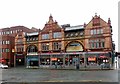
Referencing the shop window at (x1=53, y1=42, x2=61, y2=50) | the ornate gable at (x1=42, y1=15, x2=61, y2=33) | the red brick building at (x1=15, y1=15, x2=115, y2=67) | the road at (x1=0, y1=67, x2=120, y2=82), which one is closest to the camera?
the road at (x1=0, y1=67, x2=120, y2=82)

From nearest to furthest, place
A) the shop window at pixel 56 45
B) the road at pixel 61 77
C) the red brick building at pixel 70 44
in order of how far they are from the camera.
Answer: the road at pixel 61 77, the red brick building at pixel 70 44, the shop window at pixel 56 45

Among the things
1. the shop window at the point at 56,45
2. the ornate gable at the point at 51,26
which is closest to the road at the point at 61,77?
the shop window at the point at 56,45

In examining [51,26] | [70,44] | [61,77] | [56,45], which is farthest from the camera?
[51,26]

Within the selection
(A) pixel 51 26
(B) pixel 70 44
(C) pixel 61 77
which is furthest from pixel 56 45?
(C) pixel 61 77

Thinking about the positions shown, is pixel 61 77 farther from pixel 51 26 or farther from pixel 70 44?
pixel 51 26

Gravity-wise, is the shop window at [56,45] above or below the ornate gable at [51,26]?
below

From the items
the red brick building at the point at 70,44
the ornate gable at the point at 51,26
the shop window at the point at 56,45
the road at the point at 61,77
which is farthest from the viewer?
the ornate gable at the point at 51,26

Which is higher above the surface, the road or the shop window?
the shop window

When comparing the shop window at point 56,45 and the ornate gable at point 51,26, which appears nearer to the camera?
the shop window at point 56,45

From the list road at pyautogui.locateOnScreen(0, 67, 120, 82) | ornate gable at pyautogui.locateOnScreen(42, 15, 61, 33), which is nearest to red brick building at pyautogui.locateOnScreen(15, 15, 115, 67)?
ornate gable at pyautogui.locateOnScreen(42, 15, 61, 33)

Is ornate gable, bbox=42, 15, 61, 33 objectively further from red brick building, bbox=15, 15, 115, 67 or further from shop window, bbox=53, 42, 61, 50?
shop window, bbox=53, 42, 61, 50

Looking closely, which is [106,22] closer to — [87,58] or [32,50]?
[87,58]

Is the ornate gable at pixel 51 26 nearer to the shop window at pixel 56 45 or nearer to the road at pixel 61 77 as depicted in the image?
the shop window at pixel 56 45

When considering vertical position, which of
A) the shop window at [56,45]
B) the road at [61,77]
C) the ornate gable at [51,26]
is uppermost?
the ornate gable at [51,26]
